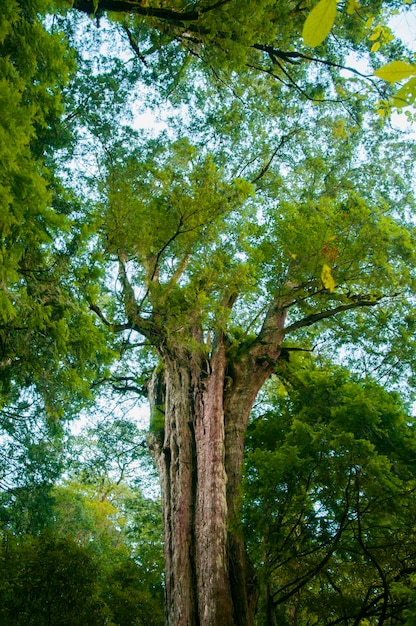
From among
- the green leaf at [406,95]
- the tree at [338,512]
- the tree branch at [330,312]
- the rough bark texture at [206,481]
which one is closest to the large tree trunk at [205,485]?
the rough bark texture at [206,481]

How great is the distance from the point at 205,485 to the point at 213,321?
6.37 ft

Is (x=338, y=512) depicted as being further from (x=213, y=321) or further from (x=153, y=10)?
(x=153, y=10)

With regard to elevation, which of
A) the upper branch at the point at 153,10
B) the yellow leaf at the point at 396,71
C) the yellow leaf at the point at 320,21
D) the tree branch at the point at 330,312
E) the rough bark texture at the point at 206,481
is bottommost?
the yellow leaf at the point at 396,71

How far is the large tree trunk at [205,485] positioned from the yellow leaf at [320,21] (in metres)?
3.68

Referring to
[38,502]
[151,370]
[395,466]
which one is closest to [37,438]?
[38,502]

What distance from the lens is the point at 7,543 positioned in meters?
4.79

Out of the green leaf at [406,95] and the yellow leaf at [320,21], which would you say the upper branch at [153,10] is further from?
the yellow leaf at [320,21]

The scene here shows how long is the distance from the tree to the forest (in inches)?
0.9

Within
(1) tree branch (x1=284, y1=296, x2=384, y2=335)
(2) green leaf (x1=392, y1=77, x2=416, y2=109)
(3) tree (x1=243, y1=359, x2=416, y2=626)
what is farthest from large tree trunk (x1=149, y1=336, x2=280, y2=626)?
(2) green leaf (x1=392, y1=77, x2=416, y2=109)

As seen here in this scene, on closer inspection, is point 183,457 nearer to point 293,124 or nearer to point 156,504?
point 156,504

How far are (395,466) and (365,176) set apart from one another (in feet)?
20.2

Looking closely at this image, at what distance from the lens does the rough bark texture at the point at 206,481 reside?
4180 mm

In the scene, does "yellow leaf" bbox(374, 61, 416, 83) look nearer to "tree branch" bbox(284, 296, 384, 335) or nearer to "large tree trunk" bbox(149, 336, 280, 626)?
"large tree trunk" bbox(149, 336, 280, 626)

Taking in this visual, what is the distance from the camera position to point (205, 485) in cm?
486
